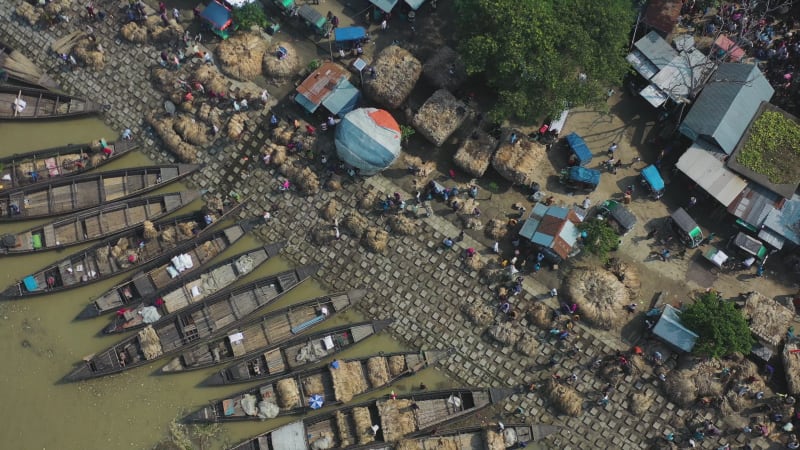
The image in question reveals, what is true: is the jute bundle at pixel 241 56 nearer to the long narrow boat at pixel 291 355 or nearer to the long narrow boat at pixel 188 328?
the long narrow boat at pixel 188 328

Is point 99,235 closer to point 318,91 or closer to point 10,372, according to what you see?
point 10,372

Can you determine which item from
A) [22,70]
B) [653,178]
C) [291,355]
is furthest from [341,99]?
[22,70]

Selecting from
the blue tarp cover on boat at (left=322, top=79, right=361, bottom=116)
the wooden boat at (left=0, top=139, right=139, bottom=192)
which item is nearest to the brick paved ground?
the wooden boat at (left=0, top=139, right=139, bottom=192)

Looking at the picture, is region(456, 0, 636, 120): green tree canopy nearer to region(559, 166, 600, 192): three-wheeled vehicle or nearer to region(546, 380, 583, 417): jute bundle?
region(559, 166, 600, 192): three-wheeled vehicle

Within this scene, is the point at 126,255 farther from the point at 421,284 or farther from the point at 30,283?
the point at 421,284

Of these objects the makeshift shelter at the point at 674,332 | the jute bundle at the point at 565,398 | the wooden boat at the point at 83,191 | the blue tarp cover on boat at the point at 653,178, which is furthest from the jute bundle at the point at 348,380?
the blue tarp cover on boat at the point at 653,178
